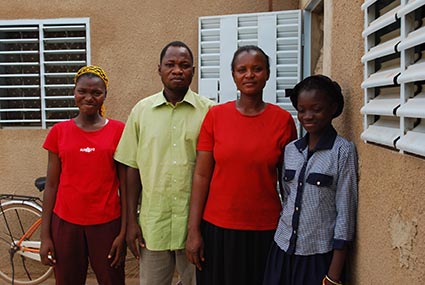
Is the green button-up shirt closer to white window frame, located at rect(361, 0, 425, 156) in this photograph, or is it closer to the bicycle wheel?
white window frame, located at rect(361, 0, 425, 156)

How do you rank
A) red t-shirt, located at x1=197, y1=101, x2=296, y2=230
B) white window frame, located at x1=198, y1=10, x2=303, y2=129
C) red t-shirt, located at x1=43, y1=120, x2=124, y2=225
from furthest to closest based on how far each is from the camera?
white window frame, located at x1=198, y1=10, x2=303, y2=129 < red t-shirt, located at x1=43, y1=120, x2=124, y2=225 < red t-shirt, located at x1=197, y1=101, x2=296, y2=230

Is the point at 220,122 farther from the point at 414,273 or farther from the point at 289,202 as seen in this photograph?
Result: the point at 414,273

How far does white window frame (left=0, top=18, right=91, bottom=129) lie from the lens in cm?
395

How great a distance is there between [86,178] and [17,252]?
79.2 inches

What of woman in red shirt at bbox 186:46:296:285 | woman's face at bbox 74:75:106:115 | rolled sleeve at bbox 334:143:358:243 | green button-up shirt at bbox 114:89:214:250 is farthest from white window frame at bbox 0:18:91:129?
rolled sleeve at bbox 334:143:358:243

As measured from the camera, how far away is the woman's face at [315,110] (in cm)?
184

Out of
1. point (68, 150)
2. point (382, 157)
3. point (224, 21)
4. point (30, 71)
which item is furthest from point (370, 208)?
point (30, 71)

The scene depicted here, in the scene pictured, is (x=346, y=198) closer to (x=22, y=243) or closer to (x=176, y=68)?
(x=176, y=68)

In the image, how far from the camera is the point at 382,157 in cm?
154

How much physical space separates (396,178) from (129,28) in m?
3.11

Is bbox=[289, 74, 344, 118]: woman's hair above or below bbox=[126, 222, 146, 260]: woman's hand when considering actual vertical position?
above

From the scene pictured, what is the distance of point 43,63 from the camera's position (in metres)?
3.96

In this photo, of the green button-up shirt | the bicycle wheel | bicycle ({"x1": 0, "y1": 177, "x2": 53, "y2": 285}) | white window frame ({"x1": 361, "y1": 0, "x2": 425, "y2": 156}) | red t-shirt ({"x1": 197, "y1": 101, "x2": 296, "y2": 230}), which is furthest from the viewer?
the bicycle wheel

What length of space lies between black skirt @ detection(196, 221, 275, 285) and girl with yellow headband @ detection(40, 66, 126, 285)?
25.5 inches
